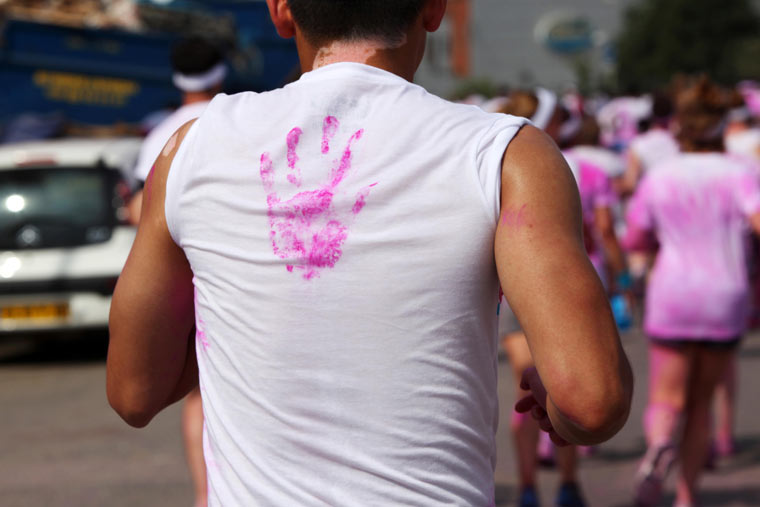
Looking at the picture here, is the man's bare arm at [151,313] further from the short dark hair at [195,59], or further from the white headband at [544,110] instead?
the white headband at [544,110]

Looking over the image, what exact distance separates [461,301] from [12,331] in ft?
27.4

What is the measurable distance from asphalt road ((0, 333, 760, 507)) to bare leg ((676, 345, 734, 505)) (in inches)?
18.1

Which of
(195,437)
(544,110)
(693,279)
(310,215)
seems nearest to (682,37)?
(544,110)

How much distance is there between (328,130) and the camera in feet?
6.03

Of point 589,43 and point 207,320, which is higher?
point 207,320

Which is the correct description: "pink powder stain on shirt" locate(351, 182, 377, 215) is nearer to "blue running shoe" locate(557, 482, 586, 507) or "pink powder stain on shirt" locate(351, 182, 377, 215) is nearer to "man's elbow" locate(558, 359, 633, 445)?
"man's elbow" locate(558, 359, 633, 445)

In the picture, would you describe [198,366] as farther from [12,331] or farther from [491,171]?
[12,331]

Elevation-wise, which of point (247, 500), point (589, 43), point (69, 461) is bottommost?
point (589, 43)

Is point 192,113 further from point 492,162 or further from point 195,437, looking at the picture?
point 492,162

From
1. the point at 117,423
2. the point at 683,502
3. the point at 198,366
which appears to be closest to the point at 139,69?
the point at 117,423

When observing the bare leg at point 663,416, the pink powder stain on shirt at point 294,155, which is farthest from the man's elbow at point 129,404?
the bare leg at point 663,416

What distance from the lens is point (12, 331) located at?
9594 mm

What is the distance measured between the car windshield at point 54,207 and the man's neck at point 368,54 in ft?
27.1

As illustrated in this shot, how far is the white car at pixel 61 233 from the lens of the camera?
959cm
